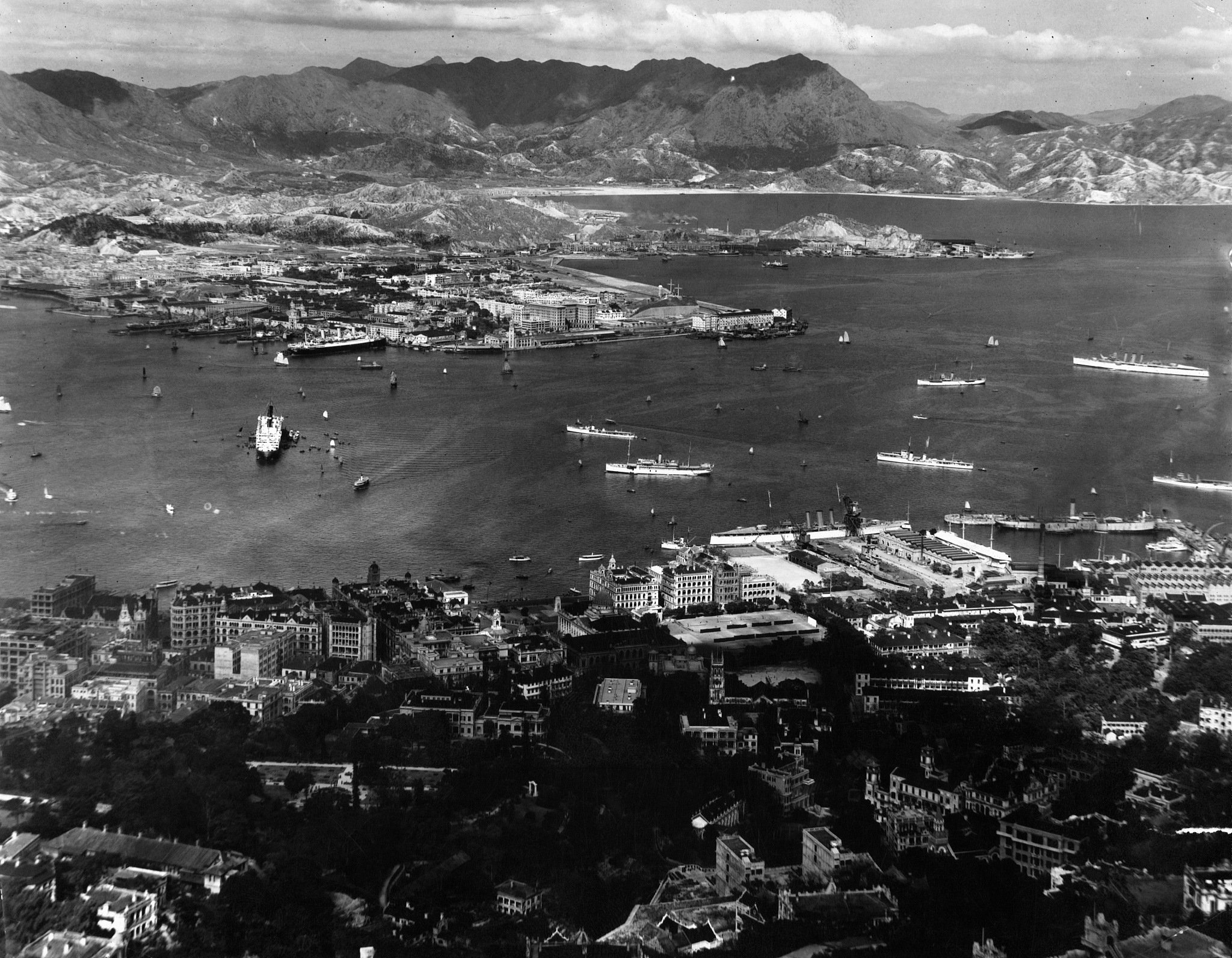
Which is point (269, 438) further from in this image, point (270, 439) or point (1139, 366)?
point (1139, 366)

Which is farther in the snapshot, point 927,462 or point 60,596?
point 927,462

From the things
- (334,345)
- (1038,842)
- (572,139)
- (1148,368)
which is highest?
(572,139)

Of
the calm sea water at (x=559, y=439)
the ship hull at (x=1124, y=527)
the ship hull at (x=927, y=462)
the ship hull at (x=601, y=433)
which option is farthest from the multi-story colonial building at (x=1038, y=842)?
the ship hull at (x=601, y=433)

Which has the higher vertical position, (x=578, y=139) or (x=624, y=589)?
(x=578, y=139)

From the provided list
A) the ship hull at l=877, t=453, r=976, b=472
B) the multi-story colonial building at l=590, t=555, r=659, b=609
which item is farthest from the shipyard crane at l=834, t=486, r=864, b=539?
the multi-story colonial building at l=590, t=555, r=659, b=609

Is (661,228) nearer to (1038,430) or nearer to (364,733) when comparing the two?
(1038,430)

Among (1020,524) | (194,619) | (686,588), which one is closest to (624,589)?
(686,588)

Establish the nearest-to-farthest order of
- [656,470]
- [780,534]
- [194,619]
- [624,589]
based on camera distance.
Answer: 1. [194,619]
2. [624,589]
3. [780,534]
4. [656,470]

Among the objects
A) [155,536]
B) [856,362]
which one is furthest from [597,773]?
[856,362]
